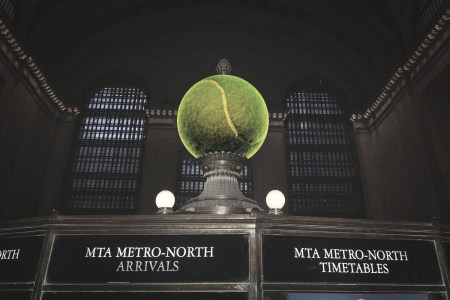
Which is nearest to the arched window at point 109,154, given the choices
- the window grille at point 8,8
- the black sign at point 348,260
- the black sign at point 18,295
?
the window grille at point 8,8

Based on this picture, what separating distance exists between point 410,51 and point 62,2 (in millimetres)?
13165

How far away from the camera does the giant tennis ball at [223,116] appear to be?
2.08 m

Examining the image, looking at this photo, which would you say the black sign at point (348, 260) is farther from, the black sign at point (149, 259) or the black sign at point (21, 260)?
the black sign at point (21, 260)

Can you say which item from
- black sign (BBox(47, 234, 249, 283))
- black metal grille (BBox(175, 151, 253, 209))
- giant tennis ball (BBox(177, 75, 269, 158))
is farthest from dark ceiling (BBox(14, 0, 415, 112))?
black sign (BBox(47, 234, 249, 283))

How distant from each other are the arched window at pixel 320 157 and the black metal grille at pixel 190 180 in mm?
1777

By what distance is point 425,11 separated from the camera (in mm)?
11555

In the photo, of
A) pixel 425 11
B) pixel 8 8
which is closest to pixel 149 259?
pixel 425 11

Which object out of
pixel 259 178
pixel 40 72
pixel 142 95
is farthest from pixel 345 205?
pixel 40 72

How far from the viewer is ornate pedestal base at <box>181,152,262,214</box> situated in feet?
6.42

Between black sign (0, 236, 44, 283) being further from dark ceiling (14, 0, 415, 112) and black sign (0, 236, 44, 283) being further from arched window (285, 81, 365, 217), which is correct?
dark ceiling (14, 0, 415, 112)

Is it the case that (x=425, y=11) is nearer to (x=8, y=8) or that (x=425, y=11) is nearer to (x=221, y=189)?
(x=221, y=189)

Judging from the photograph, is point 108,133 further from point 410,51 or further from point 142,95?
point 410,51

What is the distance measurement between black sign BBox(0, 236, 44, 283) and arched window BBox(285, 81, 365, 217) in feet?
43.0

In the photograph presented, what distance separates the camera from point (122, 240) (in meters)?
1.45
